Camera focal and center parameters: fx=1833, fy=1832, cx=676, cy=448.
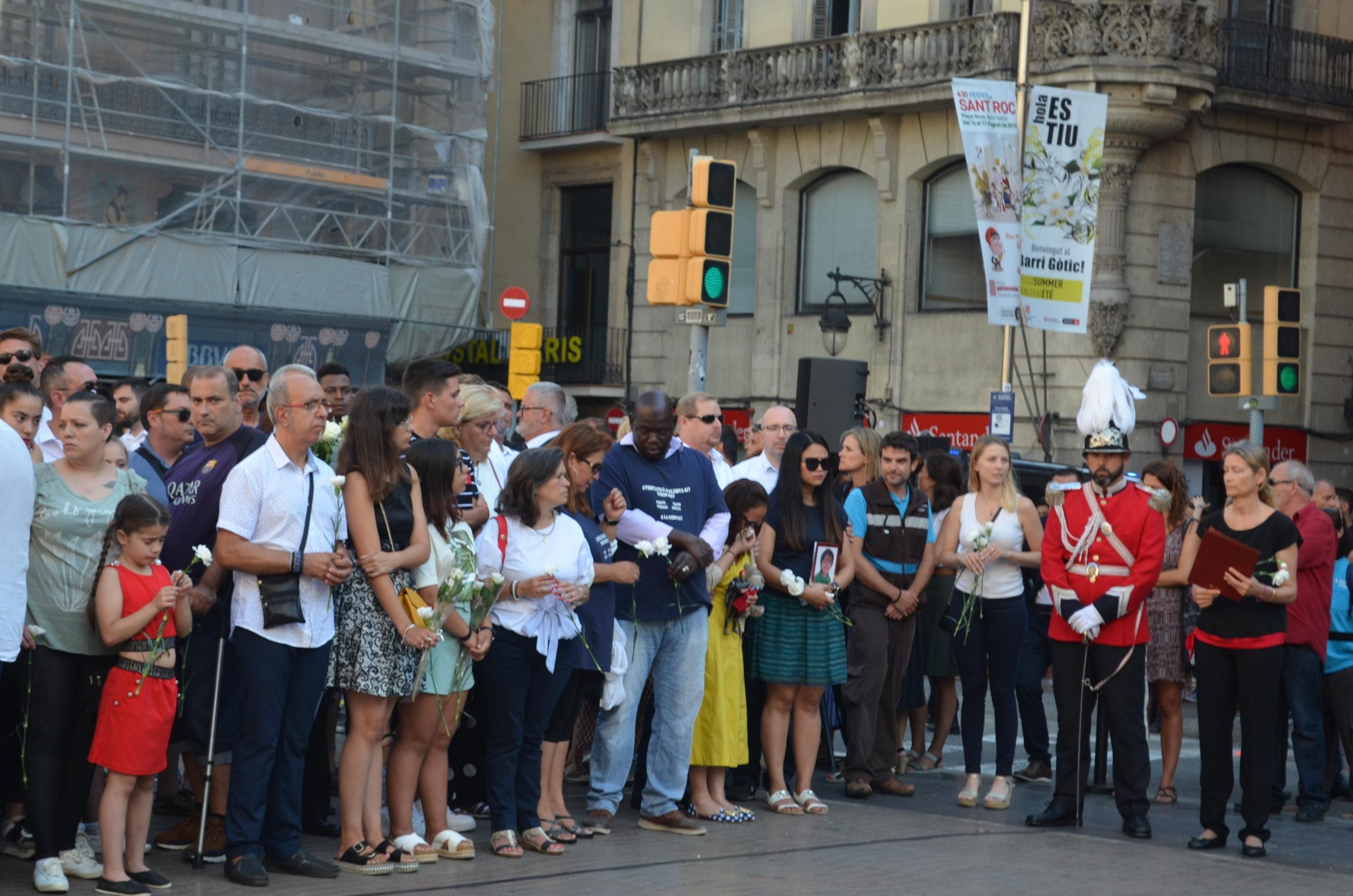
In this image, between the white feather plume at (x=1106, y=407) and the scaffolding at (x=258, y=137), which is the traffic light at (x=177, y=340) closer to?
the scaffolding at (x=258, y=137)

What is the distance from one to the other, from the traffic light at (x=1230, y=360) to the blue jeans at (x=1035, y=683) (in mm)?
8994

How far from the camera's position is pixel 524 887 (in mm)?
7633

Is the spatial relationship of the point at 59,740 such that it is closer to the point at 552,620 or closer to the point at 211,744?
the point at 211,744

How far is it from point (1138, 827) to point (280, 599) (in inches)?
194

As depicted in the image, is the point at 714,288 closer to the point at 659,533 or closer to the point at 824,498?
the point at 824,498

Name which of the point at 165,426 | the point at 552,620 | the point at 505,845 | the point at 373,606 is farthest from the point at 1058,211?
the point at 373,606

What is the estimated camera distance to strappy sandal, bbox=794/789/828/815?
9.96m

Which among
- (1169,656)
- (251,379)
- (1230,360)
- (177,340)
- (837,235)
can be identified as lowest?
(1169,656)

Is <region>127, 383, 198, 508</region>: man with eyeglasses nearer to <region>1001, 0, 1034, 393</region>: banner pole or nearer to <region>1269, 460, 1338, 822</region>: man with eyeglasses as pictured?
<region>1269, 460, 1338, 822</region>: man with eyeglasses

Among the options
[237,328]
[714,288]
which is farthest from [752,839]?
[237,328]

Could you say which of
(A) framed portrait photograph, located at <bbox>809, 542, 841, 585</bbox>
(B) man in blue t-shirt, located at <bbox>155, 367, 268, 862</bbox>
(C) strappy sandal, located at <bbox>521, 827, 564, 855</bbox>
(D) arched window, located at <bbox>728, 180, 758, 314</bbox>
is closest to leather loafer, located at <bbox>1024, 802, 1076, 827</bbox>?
(A) framed portrait photograph, located at <bbox>809, 542, 841, 585</bbox>

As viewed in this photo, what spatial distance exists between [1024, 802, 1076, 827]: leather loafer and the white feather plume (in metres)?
2.07

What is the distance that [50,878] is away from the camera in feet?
23.3

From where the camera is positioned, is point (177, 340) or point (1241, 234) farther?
point (1241, 234)
